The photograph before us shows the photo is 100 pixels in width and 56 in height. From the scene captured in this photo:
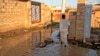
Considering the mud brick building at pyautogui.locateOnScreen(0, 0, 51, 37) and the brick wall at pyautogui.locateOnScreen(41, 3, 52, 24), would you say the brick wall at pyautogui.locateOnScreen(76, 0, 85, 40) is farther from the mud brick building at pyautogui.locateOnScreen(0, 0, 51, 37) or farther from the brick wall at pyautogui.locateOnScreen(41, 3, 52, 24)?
the brick wall at pyautogui.locateOnScreen(41, 3, 52, 24)

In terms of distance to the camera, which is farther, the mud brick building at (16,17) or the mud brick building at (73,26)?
the mud brick building at (16,17)

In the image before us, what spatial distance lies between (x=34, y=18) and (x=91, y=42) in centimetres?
1204

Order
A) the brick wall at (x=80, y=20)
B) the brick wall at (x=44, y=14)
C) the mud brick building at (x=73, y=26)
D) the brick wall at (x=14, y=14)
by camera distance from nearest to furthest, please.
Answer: the brick wall at (x=80, y=20) < the mud brick building at (x=73, y=26) < the brick wall at (x=14, y=14) < the brick wall at (x=44, y=14)

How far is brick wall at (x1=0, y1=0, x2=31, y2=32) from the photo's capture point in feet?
54.0

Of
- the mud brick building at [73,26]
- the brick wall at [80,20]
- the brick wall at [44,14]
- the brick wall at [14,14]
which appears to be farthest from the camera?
the brick wall at [44,14]

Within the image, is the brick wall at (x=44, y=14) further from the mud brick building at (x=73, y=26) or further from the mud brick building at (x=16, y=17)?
the mud brick building at (x=73, y=26)

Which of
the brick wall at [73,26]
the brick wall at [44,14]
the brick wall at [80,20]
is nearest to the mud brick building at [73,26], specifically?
the brick wall at [73,26]

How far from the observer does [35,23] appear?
23453 millimetres

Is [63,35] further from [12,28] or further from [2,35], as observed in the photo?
[12,28]

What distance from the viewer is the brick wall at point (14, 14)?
16.5m

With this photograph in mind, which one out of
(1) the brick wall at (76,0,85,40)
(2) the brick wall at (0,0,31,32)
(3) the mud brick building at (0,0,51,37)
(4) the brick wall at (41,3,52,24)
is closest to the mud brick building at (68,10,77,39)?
(1) the brick wall at (76,0,85,40)

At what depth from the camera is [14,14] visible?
18.4 m

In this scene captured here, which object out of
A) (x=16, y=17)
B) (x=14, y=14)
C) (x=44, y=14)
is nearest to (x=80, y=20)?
(x=14, y=14)

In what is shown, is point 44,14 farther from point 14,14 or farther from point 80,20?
point 80,20
